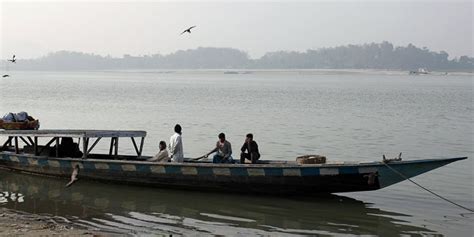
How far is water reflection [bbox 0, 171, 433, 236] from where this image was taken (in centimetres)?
1218

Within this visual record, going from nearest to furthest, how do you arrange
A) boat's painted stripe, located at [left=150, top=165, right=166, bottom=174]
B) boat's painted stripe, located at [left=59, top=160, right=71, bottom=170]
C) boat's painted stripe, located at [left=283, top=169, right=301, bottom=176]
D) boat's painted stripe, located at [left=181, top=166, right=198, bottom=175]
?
1. boat's painted stripe, located at [left=283, top=169, right=301, bottom=176]
2. boat's painted stripe, located at [left=181, top=166, right=198, bottom=175]
3. boat's painted stripe, located at [left=150, top=165, right=166, bottom=174]
4. boat's painted stripe, located at [left=59, top=160, right=71, bottom=170]

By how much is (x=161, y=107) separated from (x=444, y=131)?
2186 centimetres

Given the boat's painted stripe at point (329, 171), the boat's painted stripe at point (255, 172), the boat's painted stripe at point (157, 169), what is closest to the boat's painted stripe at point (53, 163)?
the boat's painted stripe at point (157, 169)

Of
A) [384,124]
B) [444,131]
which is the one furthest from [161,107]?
[444,131]

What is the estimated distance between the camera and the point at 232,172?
14.1 metres

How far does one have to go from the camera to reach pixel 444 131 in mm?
29656

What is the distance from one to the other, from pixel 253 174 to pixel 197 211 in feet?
5.36

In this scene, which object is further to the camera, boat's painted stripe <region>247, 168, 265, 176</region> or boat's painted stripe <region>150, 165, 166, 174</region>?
boat's painted stripe <region>150, 165, 166, 174</region>

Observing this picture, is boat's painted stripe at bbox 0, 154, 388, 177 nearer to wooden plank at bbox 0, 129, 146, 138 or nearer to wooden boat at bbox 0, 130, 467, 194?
wooden boat at bbox 0, 130, 467, 194

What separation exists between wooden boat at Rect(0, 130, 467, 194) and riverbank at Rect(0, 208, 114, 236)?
9.83 feet

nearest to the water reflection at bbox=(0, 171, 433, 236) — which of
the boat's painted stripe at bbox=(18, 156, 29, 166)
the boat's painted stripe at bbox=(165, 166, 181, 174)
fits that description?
the boat's painted stripe at bbox=(165, 166, 181, 174)

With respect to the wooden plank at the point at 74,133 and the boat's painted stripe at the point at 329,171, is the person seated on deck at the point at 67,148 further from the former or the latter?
the boat's painted stripe at the point at 329,171

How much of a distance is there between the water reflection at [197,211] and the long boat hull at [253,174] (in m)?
0.30

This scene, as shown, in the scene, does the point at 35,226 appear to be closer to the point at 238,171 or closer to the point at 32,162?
the point at 238,171
